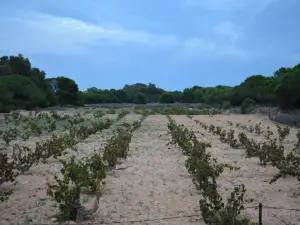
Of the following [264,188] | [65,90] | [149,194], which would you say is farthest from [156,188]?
[65,90]

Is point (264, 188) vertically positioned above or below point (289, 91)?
below

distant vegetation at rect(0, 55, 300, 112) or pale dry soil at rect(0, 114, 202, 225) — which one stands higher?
distant vegetation at rect(0, 55, 300, 112)

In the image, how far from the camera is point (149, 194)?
7766 millimetres

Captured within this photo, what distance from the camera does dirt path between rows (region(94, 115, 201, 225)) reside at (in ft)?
20.7

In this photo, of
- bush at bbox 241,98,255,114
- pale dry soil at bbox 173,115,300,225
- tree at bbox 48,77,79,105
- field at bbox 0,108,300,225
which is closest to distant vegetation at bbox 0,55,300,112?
tree at bbox 48,77,79,105

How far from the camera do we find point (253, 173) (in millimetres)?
9961

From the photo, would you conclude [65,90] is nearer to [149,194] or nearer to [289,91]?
[289,91]

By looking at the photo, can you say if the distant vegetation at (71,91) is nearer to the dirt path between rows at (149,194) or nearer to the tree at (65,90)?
Result: the tree at (65,90)

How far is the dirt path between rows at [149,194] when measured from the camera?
6.32m

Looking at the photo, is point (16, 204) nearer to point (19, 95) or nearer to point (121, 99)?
point (19, 95)

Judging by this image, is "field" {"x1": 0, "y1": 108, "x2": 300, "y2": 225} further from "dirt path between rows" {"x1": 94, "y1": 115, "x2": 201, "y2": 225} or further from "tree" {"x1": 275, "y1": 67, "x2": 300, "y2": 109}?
"tree" {"x1": 275, "y1": 67, "x2": 300, "y2": 109}

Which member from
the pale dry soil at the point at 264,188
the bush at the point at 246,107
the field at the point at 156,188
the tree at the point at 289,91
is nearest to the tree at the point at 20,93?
the bush at the point at 246,107

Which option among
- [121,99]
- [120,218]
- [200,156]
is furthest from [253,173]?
[121,99]

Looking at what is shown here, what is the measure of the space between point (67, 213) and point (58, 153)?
5.88 meters
